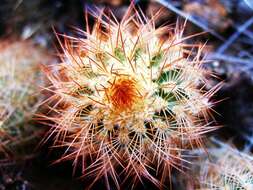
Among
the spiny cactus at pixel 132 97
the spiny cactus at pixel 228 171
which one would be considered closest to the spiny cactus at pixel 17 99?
the spiny cactus at pixel 132 97

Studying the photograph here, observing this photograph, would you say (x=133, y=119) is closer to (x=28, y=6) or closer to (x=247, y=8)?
(x=247, y=8)

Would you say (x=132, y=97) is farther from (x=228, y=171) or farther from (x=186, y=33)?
(x=186, y=33)

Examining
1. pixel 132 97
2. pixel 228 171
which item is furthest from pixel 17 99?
pixel 228 171

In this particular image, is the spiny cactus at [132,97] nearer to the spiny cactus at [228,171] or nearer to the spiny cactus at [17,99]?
the spiny cactus at [228,171]

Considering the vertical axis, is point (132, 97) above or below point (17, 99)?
above

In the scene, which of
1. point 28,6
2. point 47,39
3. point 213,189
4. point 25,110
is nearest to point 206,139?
point 213,189

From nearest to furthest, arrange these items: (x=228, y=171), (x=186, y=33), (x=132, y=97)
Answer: (x=132, y=97), (x=228, y=171), (x=186, y=33)
